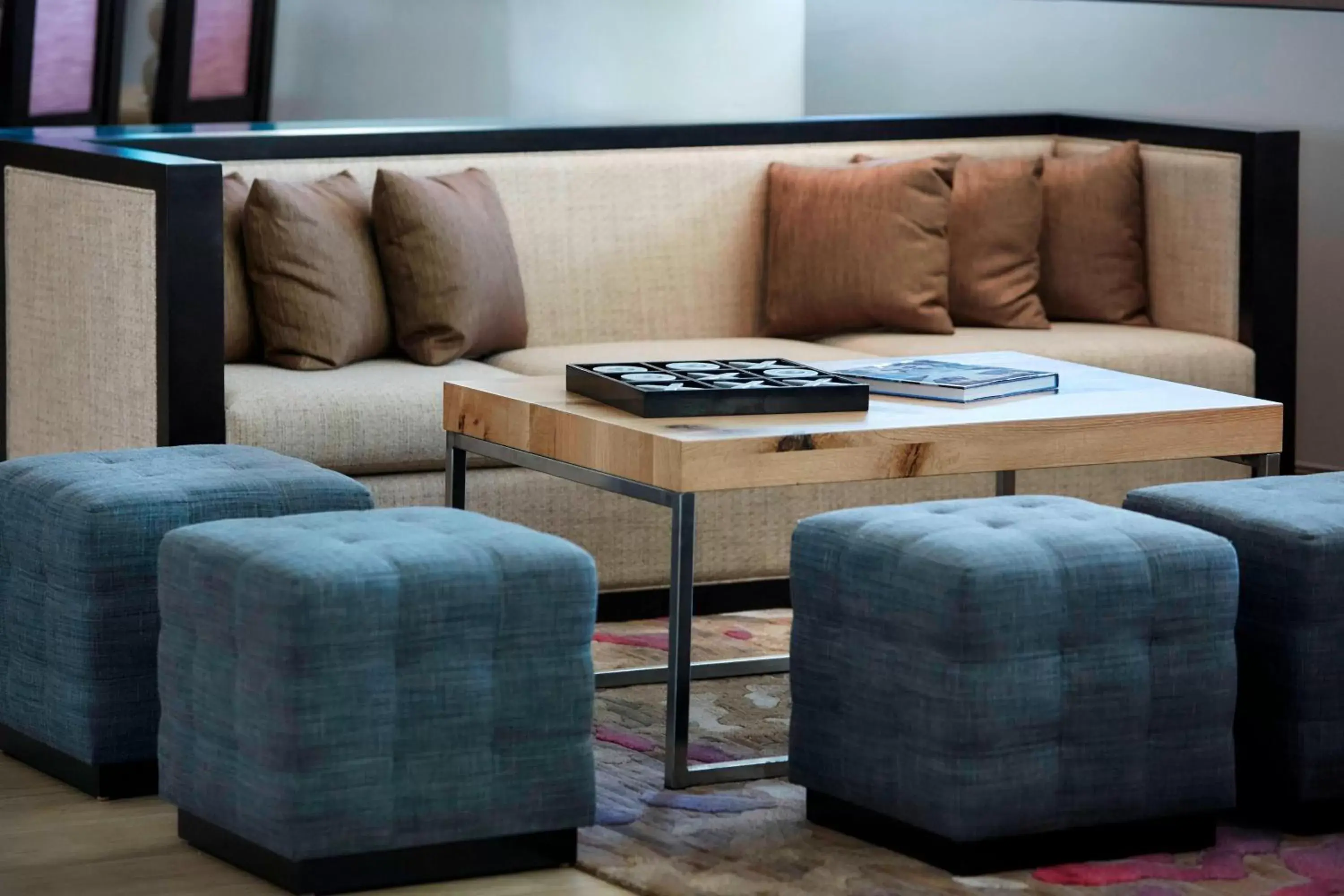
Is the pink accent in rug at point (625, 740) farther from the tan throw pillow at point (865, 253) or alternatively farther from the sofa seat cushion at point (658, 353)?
the tan throw pillow at point (865, 253)

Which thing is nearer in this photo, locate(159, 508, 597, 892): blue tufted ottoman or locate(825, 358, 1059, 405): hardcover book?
locate(159, 508, 597, 892): blue tufted ottoman

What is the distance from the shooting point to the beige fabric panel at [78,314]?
3881 mm

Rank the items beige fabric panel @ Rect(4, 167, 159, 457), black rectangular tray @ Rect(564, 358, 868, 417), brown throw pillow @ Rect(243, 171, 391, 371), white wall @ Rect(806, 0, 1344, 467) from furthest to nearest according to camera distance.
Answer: white wall @ Rect(806, 0, 1344, 467), brown throw pillow @ Rect(243, 171, 391, 371), beige fabric panel @ Rect(4, 167, 159, 457), black rectangular tray @ Rect(564, 358, 868, 417)

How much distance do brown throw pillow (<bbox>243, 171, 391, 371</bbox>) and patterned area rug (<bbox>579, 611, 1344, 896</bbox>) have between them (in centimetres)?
124

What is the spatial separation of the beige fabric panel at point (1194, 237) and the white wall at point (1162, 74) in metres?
0.54

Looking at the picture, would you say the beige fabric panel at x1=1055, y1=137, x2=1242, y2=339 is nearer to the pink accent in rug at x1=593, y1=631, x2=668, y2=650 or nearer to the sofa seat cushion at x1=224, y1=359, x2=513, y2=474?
the pink accent in rug at x1=593, y1=631, x2=668, y2=650

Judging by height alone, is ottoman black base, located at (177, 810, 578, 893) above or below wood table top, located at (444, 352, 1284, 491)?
below

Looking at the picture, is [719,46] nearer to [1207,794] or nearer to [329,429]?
[329,429]

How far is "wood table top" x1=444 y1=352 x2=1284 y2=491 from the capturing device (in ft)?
10.1

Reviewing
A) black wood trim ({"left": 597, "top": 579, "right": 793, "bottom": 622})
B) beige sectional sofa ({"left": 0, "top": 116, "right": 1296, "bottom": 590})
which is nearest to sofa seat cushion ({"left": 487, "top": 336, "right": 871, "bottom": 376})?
beige sectional sofa ({"left": 0, "top": 116, "right": 1296, "bottom": 590})

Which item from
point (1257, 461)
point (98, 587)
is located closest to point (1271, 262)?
point (1257, 461)

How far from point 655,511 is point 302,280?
81 cm

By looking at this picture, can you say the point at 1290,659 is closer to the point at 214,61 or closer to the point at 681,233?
the point at 681,233

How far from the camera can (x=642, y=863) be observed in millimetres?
2770
